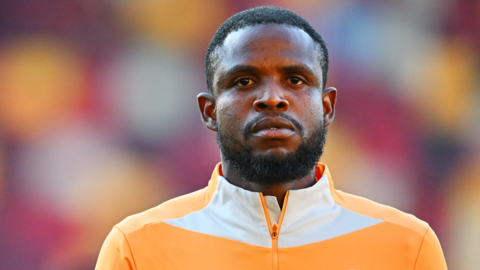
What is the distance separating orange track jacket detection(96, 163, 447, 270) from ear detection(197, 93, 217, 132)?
23 cm

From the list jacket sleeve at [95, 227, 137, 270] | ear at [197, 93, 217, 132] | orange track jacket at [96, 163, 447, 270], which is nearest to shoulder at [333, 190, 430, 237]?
orange track jacket at [96, 163, 447, 270]

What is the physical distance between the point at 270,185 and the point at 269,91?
30cm

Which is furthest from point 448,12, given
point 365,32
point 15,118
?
point 15,118

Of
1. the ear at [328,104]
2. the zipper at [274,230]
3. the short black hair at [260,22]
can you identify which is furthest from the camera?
the ear at [328,104]

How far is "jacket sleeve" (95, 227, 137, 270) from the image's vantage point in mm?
1289

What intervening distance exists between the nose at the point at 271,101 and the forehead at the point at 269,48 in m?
0.09

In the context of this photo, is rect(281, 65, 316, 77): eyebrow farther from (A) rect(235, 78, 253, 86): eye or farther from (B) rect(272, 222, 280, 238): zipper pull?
(B) rect(272, 222, 280, 238): zipper pull

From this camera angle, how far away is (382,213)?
1.44m

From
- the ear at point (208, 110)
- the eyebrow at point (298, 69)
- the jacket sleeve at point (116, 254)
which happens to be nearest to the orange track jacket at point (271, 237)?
the jacket sleeve at point (116, 254)

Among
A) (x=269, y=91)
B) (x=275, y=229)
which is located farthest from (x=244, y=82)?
(x=275, y=229)

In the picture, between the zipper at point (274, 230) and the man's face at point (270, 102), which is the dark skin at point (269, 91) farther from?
the zipper at point (274, 230)

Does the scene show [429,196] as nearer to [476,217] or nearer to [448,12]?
[476,217]

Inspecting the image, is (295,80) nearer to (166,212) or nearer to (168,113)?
(166,212)

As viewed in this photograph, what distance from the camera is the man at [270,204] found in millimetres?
1289
